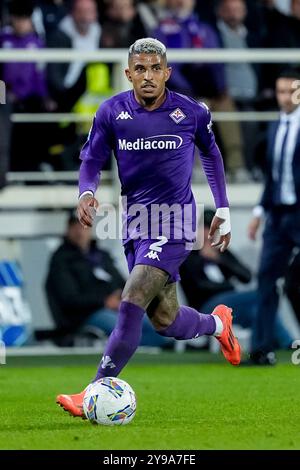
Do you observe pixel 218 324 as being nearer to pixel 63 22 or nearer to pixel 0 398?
pixel 0 398

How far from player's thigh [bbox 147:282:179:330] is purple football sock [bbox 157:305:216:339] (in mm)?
55

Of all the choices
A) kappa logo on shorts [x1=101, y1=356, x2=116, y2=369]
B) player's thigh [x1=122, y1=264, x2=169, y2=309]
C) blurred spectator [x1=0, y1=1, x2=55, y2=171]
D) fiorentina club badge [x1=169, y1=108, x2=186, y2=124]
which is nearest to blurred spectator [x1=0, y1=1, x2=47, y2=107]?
blurred spectator [x1=0, y1=1, x2=55, y2=171]

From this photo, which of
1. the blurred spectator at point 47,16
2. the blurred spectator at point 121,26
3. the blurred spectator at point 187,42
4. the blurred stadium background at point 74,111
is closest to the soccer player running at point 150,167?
the blurred stadium background at point 74,111

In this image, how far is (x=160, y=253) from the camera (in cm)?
890

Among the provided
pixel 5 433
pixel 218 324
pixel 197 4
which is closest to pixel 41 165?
pixel 197 4

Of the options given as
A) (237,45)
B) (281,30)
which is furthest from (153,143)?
(281,30)

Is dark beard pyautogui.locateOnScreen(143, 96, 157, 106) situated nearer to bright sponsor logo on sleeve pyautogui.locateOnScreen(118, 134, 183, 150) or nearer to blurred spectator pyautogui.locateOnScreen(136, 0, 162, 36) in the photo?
bright sponsor logo on sleeve pyautogui.locateOnScreen(118, 134, 183, 150)

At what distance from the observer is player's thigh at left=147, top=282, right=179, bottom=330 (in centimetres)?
914

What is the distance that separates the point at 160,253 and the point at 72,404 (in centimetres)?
112

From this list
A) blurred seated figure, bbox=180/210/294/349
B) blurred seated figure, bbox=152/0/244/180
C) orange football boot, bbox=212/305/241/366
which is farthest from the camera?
blurred seated figure, bbox=152/0/244/180

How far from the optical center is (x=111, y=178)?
15984mm

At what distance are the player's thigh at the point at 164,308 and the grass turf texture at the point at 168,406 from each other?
0.63 metres

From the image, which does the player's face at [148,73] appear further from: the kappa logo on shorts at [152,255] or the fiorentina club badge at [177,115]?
the kappa logo on shorts at [152,255]

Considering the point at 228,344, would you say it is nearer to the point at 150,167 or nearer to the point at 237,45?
the point at 150,167
